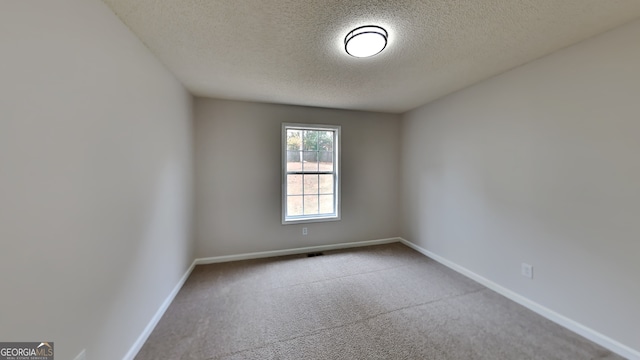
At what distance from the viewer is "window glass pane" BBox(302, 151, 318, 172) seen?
3.73m

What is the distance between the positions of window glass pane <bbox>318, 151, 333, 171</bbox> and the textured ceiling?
4.46 ft

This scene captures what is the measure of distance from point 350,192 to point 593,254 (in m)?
2.72

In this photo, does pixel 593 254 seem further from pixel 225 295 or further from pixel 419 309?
pixel 225 295

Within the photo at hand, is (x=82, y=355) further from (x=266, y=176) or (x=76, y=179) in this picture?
(x=266, y=176)

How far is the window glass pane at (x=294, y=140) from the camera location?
3.61 metres

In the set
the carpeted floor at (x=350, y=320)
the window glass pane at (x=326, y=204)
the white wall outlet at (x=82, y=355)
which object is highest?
the window glass pane at (x=326, y=204)

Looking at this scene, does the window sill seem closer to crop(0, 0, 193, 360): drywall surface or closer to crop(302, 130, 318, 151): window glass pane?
crop(302, 130, 318, 151): window glass pane

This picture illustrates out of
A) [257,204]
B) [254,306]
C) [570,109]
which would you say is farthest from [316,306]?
[570,109]

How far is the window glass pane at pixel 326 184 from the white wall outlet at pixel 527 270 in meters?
2.60

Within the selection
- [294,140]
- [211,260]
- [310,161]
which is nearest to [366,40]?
[294,140]

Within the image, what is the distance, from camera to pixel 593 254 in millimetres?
1753

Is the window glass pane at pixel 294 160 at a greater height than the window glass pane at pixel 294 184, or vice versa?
the window glass pane at pixel 294 160

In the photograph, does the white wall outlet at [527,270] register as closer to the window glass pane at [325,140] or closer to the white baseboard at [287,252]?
the white baseboard at [287,252]

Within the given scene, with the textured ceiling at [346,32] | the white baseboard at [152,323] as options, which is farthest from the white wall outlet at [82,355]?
the textured ceiling at [346,32]
